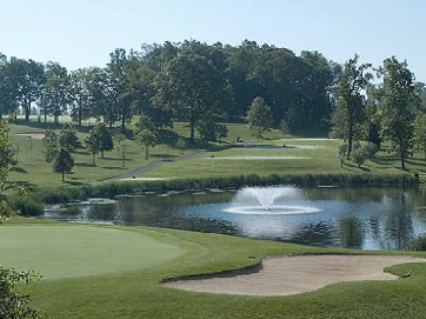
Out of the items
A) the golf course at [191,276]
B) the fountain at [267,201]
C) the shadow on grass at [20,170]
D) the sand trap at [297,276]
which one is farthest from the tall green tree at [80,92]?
the sand trap at [297,276]

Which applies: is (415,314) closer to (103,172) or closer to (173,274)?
(173,274)

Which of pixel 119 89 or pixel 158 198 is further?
pixel 119 89

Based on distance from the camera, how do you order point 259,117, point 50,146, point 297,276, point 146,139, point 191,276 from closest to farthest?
1. point 191,276
2. point 297,276
3. point 50,146
4. point 146,139
5. point 259,117

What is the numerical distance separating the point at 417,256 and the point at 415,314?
950 centimetres

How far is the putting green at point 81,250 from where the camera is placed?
24.0 meters

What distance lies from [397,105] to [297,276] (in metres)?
87.7

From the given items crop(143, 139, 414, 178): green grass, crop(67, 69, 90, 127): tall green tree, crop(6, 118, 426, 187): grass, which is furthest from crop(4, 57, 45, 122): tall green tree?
crop(143, 139, 414, 178): green grass

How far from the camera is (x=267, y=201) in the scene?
70.1 m

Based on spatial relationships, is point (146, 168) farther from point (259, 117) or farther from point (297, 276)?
point (297, 276)

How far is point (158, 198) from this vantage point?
247 ft

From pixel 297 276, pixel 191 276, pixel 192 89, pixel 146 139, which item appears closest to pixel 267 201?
pixel 146 139

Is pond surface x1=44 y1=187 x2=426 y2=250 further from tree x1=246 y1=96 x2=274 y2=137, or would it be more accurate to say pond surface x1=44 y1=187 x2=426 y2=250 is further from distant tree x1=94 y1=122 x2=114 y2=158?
tree x1=246 y1=96 x2=274 y2=137

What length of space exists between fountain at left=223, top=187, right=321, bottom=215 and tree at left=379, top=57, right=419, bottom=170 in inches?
1083

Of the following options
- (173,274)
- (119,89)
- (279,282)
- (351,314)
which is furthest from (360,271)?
(119,89)
